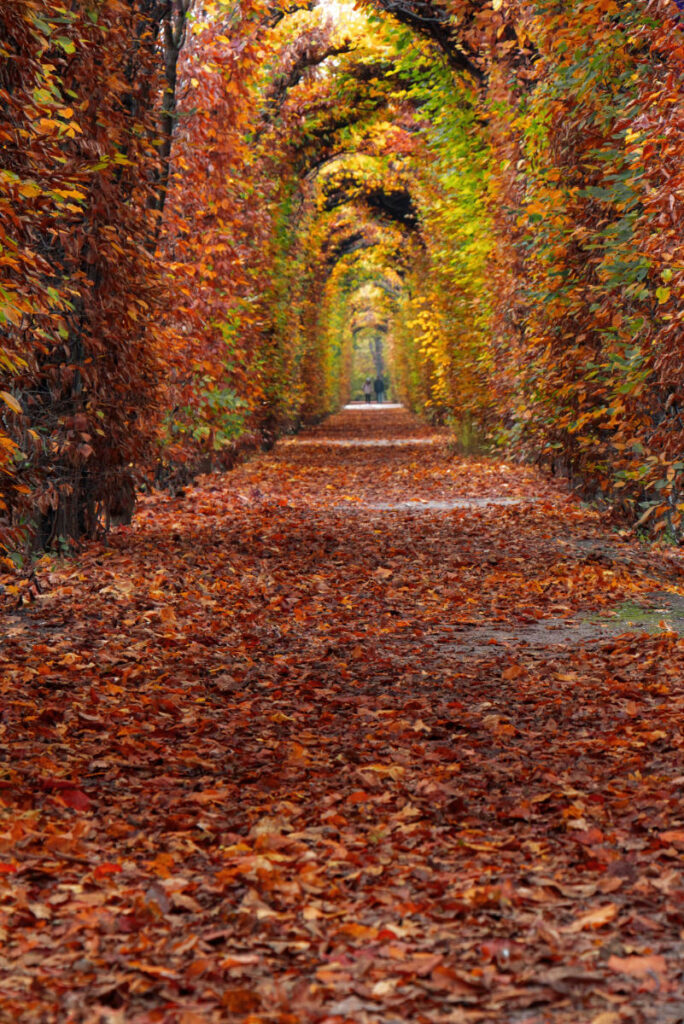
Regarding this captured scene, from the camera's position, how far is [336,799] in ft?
11.5

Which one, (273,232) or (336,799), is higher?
(273,232)

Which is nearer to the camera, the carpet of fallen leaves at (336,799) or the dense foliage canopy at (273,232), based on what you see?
the carpet of fallen leaves at (336,799)

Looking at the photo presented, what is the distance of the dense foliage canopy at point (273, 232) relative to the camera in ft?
19.1

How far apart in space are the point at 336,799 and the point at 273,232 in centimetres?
1448

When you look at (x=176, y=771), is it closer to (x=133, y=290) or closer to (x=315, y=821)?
(x=315, y=821)

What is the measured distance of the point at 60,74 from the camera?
22.5 ft

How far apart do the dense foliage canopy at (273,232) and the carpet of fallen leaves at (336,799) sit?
0.96m

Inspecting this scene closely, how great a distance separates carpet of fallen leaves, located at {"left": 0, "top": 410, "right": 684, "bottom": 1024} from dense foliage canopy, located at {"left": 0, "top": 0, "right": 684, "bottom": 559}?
958mm

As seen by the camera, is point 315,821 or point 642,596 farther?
point 642,596

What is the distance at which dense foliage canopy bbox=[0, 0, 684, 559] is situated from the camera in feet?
19.1

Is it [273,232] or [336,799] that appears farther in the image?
[273,232]

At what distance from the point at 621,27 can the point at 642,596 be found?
382 centimetres

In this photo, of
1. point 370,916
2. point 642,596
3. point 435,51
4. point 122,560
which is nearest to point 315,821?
point 370,916

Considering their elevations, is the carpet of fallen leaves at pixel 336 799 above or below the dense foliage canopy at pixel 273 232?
below
